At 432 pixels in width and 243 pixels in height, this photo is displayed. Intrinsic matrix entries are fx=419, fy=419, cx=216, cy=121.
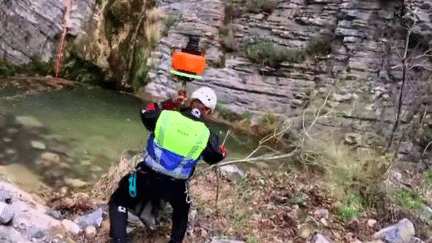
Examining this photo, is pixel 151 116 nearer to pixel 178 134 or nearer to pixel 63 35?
pixel 178 134

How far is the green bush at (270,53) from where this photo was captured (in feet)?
28.7

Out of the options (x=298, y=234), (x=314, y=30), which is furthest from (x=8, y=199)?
(x=314, y=30)

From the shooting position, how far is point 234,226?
423 centimetres

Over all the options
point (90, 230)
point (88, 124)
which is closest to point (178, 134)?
point (90, 230)

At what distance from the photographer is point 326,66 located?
8.50m

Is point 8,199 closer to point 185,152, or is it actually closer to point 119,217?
point 119,217

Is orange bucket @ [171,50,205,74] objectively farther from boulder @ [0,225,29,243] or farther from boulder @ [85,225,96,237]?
boulder @ [0,225,29,243]

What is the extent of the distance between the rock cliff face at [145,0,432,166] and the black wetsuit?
13.1ft

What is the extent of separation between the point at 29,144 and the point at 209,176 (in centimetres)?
257

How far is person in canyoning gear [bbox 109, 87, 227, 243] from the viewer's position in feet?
10.6

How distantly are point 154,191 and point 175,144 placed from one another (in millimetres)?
458

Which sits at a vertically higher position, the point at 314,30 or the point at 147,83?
the point at 314,30

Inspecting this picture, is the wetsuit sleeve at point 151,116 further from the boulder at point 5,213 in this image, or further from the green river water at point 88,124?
the green river water at point 88,124

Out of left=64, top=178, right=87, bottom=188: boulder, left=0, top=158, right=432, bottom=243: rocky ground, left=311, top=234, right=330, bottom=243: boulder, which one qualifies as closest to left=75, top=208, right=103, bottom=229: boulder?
left=0, top=158, right=432, bottom=243: rocky ground
